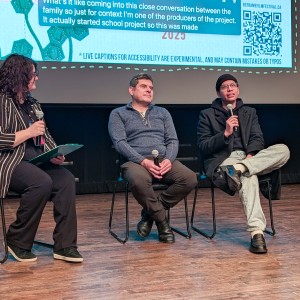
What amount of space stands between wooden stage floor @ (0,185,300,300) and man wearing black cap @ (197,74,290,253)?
23 centimetres

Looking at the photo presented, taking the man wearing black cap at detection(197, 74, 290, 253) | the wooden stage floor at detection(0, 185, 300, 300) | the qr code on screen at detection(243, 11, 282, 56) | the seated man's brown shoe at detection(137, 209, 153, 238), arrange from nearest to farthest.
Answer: the wooden stage floor at detection(0, 185, 300, 300) → the man wearing black cap at detection(197, 74, 290, 253) → the seated man's brown shoe at detection(137, 209, 153, 238) → the qr code on screen at detection(243, 11, 282, 56)

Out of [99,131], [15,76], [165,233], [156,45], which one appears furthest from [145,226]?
[99,131]

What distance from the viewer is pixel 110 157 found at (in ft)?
17.9

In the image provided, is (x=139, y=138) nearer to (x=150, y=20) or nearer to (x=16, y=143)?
(x=16, y=143)

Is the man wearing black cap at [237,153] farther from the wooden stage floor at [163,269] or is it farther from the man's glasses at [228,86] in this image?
the wooden stage floor at [163,269]

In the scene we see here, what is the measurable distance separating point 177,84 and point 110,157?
1047 millimetres

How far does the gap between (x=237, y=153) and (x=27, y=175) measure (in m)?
1.30

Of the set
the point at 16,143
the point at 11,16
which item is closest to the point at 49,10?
the point at 11,16

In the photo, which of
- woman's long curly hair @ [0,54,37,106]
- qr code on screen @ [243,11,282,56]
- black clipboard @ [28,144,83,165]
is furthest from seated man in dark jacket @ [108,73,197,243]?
qr code on screen @ [243,11,282,56]

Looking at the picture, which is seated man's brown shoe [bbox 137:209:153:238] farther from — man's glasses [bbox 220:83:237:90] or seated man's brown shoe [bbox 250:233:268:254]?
man's glasses [bbox 220:83:237:90]

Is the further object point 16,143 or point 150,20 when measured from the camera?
point 150,20

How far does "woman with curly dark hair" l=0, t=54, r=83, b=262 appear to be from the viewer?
2.75m

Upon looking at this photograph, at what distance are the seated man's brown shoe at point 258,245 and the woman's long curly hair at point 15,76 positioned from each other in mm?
1451

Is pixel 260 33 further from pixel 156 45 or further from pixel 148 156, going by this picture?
pixel 148 156
